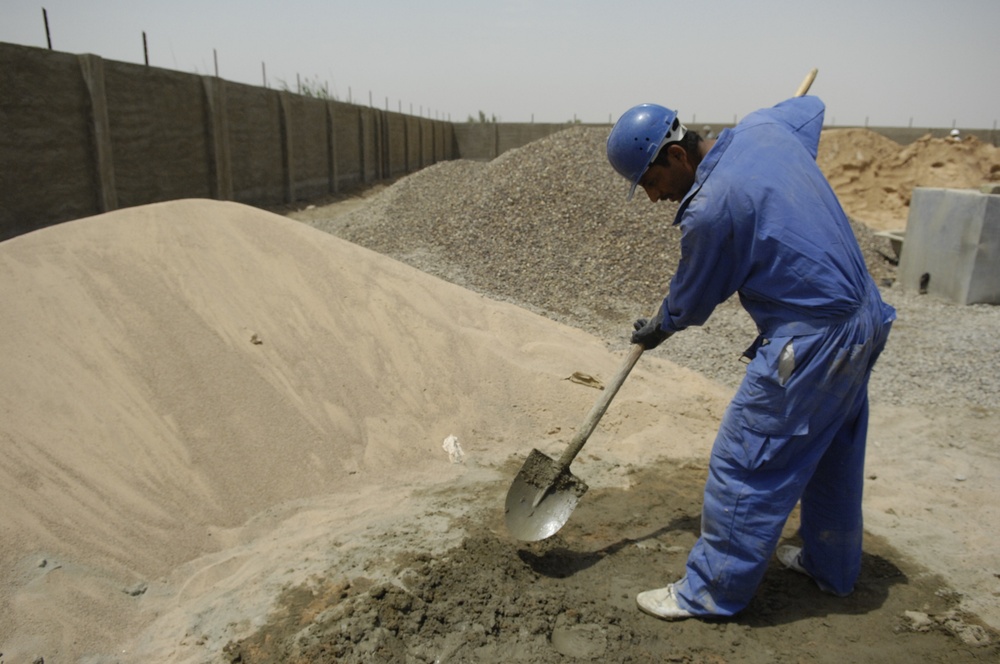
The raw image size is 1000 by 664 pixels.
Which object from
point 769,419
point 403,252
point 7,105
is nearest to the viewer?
point 769,419

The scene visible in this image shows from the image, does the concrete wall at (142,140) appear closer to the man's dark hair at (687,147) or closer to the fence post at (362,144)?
the fence post at (362,144)

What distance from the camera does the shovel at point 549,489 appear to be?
2729 millimetres

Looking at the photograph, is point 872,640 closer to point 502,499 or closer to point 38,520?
point 502,499

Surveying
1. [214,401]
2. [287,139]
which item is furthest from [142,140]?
[214,401]

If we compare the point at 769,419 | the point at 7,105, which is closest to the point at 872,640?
the point at 769,419

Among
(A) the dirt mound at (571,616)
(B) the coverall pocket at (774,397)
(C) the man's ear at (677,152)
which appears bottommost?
(A) the dirt mound at (571,616)

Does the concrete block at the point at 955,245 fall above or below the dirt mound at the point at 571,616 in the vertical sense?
above

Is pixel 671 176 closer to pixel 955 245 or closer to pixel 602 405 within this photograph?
pixel 602 405

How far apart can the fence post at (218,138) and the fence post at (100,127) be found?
2.25 meters

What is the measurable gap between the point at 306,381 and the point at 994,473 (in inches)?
150

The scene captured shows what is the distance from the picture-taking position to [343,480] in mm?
3283

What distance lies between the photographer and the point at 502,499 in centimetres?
319

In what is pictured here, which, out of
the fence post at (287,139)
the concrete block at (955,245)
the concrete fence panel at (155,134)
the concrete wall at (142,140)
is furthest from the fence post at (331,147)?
the concrete block at (955,245)

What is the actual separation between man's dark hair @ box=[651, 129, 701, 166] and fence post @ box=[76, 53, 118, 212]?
744 centimetres
